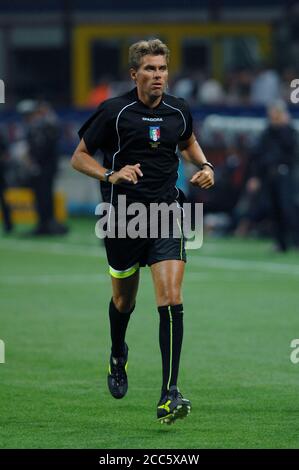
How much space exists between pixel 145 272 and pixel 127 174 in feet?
33.9

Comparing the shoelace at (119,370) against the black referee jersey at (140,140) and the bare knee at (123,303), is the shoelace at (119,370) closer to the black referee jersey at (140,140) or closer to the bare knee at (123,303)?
the bare knee at (123,303)

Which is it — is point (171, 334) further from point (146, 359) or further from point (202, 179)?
point (146, 359)

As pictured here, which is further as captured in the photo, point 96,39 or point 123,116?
point 96,39

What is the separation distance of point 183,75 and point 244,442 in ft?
75.1

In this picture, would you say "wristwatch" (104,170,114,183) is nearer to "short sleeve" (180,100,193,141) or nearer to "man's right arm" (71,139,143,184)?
"man's right arm" (71,139,143,184)

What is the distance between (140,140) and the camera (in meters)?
9.52

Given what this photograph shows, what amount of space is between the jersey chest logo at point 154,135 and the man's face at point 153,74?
0.20 meters

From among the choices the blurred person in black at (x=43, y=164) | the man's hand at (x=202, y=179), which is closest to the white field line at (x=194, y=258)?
the blurred person in black at (x=43, y=164)

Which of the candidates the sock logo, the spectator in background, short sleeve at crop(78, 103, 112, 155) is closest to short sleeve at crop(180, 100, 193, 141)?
short sleeve at crop(78, 103, 112, 155)

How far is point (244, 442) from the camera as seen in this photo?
857 cm

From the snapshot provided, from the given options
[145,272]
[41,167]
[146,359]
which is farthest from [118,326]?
[41,167]

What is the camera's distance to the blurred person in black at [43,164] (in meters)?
25.0
